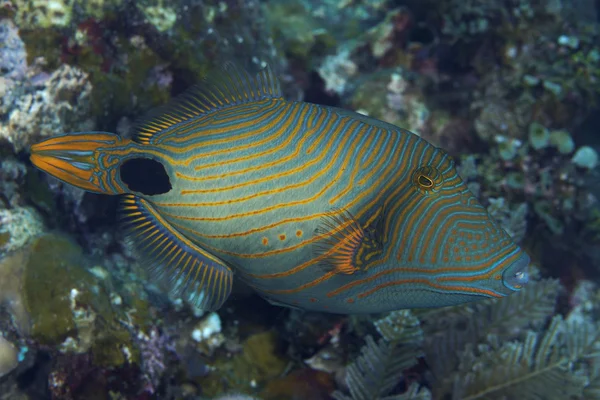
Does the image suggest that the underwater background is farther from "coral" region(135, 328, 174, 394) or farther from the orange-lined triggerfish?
the orange-lined triggerfish

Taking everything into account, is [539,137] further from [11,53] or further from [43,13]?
[11,53]

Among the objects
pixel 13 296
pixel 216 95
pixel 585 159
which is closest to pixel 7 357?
pixel 13 296

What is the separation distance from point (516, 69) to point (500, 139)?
47.3 inches

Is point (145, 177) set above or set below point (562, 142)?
above

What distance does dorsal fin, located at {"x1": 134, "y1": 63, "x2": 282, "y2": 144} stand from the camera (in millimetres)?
2818

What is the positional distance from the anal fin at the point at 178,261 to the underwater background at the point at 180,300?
0.49ft

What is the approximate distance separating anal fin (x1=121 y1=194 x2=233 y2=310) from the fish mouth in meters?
0.29

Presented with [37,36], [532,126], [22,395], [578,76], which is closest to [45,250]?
[22,395]

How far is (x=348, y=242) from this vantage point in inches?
93.3

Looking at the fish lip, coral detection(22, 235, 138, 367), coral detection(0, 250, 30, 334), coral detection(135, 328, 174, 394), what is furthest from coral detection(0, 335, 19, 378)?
the fish lip

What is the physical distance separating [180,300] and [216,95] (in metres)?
Result: 1.96

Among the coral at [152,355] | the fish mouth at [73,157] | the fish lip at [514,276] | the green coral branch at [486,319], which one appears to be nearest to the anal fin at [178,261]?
the fish mouth at [73,157]

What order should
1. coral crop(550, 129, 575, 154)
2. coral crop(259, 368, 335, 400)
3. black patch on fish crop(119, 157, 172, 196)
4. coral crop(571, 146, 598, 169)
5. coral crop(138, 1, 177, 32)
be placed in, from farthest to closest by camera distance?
coral crop(571, 146, 598, 169)
coral crop(550, 129, 575, 154)
coral crop(138, 1, 177, 32)
coral crop(259, 368, 335, 400)
black patch on fish crop(119, 157, 172, 196)

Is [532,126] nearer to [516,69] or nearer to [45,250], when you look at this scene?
[516,69]
